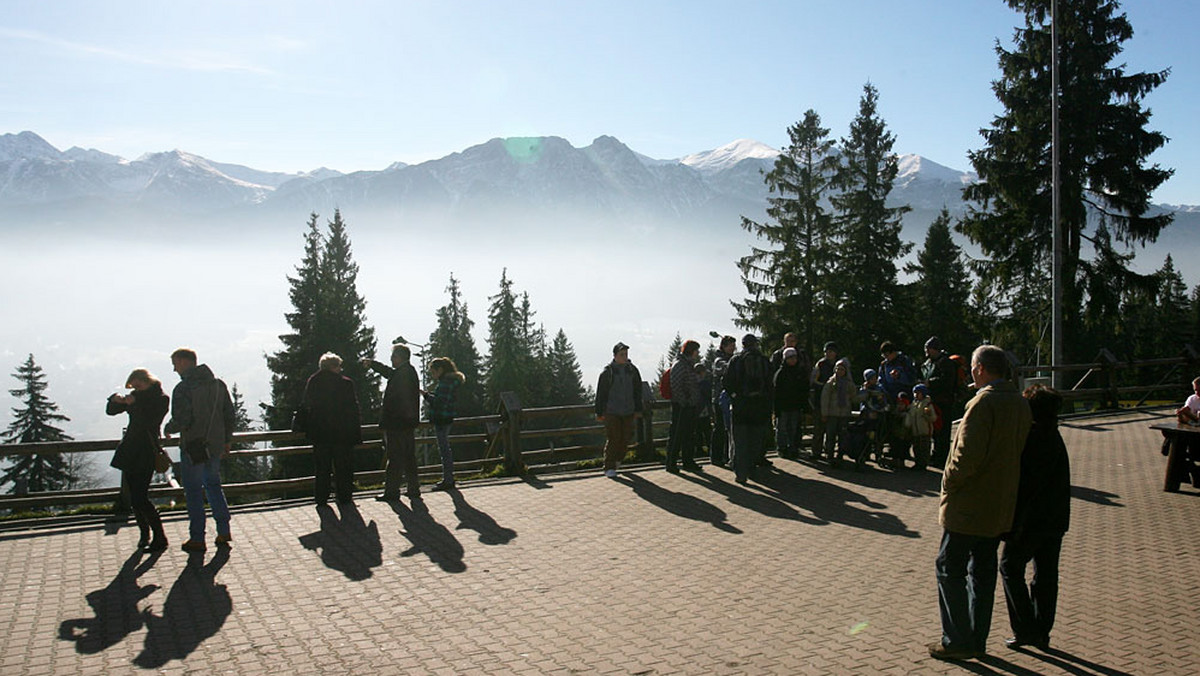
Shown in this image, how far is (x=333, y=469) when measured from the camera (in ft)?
35.2

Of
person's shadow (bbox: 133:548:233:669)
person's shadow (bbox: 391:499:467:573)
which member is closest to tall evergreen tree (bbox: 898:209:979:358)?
person's shadow (bbox: 391:499:467:573)

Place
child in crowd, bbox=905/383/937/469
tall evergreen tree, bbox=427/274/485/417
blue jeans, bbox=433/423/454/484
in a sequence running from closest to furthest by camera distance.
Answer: blue jeans, bbox=433/423/454/484 → child in crowd, bbox=905/383/937/469 → tall evergreen tree, bbox=427/274/485/417

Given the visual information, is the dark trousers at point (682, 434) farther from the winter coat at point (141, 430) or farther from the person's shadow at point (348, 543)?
the winter coat at point (141, 430)

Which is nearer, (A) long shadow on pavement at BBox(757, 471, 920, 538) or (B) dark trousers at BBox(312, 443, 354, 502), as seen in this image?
(A) long shadow on pavement at BBox(757, 471, 920, 538)

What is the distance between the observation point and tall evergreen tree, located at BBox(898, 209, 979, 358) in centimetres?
5344

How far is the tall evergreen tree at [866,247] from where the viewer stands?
38.8 m

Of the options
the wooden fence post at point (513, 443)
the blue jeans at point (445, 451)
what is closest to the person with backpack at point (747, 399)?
the wooden fence post at point (513, 443)

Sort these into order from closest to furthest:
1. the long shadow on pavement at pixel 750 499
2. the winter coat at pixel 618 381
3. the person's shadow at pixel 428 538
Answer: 1. the person's shadow at pixel 428 538
2. the long shadow on pavement at pixel 750 499
3. the winter coat at pixel 618 381

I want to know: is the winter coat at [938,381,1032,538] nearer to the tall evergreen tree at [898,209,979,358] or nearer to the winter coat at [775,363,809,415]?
the winter coat at [775,363,809,415]

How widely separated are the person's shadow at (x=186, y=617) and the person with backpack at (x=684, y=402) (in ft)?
22.7

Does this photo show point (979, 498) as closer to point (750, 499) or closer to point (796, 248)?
point (750, 499)

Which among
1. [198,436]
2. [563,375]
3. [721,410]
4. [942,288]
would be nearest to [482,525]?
[198,436]

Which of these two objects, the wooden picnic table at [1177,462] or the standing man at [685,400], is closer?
the wooden picnic table at [1177,462]

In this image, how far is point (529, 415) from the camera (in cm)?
1380
